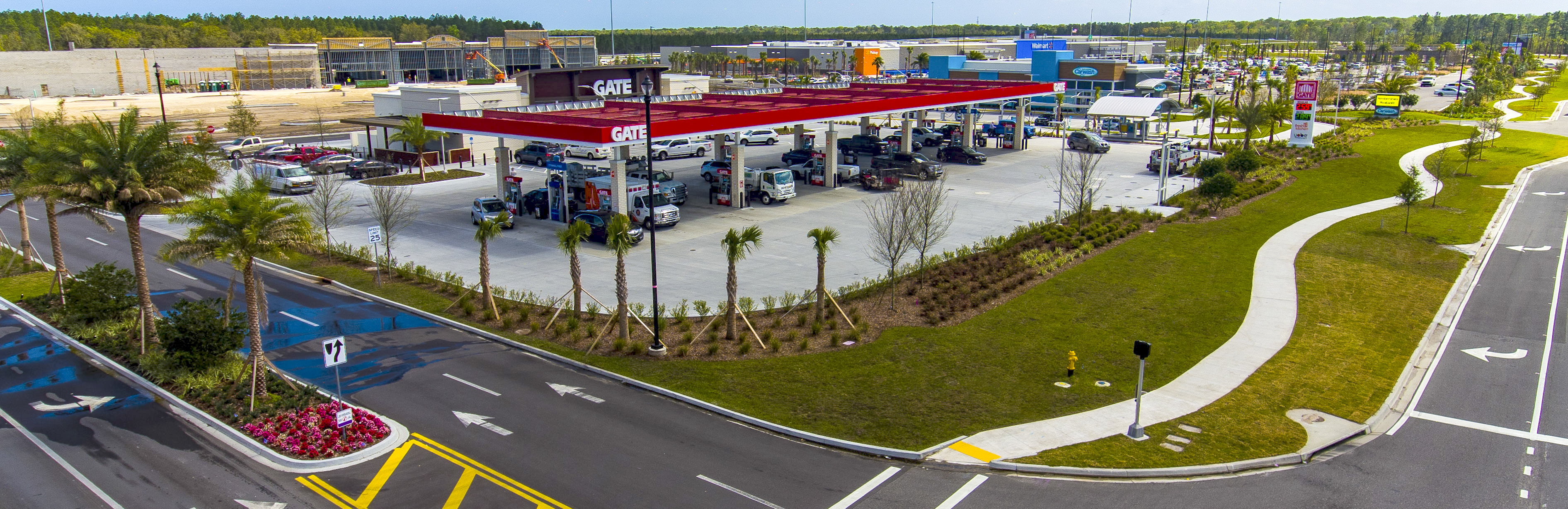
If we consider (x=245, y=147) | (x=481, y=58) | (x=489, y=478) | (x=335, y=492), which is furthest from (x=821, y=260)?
(x=481, y=58)

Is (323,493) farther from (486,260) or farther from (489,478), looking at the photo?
(486,260)

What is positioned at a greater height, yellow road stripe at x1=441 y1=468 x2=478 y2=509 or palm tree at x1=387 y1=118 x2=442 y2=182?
palm tree at x1=387 y1=118 x2=442 y2=182

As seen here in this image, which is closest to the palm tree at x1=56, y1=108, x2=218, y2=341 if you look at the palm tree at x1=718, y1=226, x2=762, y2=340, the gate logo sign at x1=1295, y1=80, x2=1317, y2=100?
the palm tree at x1=718, y1=226, x2=762, y2=340

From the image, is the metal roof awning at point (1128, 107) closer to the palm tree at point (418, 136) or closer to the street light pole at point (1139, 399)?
the palm tree at point (418, 136)

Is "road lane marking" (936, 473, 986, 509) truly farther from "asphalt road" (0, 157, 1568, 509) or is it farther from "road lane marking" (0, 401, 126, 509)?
"road lane marking" (0, 401, 126, 509)

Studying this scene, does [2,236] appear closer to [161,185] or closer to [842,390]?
[161,185]

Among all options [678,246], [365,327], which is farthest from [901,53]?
A: [365,327]
